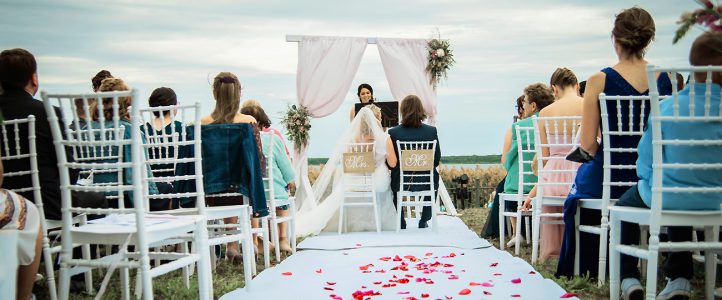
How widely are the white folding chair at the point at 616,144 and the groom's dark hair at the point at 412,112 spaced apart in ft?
13.0

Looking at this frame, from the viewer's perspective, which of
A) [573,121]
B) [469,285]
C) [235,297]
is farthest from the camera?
[573,121]

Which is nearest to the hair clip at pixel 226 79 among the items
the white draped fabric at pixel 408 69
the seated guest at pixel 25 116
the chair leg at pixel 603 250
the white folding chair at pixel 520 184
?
the seated guest at pixel 25 116

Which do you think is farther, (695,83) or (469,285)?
(469,285)

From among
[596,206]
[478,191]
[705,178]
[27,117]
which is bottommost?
[478,191]

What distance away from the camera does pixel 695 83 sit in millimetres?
2947

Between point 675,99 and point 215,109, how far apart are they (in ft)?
10.9

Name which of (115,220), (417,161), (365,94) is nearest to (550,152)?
(417,161)

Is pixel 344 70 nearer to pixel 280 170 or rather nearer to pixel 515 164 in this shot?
pixel 280 170

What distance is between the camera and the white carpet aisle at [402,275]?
3.89m

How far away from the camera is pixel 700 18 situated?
6.07 ft

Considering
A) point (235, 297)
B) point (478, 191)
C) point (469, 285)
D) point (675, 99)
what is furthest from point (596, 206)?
point (478, 191)

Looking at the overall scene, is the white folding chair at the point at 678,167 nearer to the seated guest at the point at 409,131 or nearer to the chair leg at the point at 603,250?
the chair leg at the point at 603,250

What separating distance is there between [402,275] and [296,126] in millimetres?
5287

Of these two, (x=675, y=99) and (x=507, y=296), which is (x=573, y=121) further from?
(x=675, y=99)
